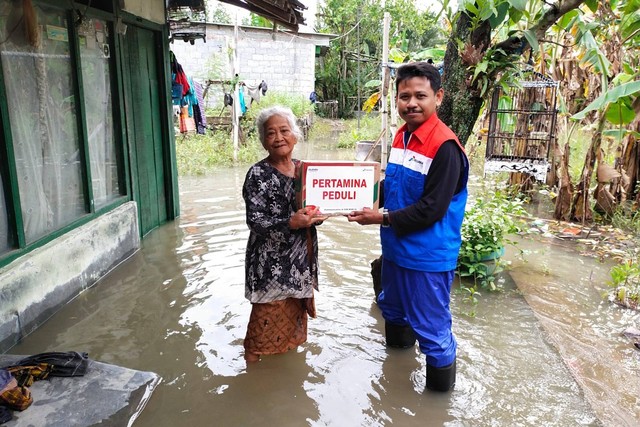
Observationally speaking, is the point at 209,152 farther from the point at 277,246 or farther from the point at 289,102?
the point at 277,246

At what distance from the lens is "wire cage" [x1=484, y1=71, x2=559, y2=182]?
20.3 ft

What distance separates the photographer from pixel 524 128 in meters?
7.68

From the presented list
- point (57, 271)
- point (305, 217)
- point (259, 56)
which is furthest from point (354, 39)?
point (305, 217)

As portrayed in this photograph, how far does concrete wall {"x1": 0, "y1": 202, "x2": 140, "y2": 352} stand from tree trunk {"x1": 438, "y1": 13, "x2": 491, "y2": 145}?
3.38 m

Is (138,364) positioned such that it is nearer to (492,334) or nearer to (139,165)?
(492,334)

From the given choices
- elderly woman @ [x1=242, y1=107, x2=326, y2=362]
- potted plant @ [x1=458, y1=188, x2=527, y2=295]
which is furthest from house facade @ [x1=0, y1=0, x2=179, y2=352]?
potted plant @ [x1=458, y1=188, x2=527, y2=295]

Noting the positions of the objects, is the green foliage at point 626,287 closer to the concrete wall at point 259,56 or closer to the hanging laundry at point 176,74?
the hanging laundry at point 176,74

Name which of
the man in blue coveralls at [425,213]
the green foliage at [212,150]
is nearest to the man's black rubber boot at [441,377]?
the man in blue coveralls at [425,213]

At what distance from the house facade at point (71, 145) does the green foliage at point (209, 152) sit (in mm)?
3889

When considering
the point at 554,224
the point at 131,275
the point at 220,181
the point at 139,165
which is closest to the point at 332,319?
the point at 131,275

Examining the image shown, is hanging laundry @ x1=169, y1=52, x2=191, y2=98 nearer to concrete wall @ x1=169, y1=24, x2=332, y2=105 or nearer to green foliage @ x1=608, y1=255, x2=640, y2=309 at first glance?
green foliage @ x1=608, y1=255, x2=640, y2=309

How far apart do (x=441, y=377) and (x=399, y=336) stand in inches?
24.0

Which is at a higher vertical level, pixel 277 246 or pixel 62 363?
pixel 277 246

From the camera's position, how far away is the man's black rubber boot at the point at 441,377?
2.96 meters
